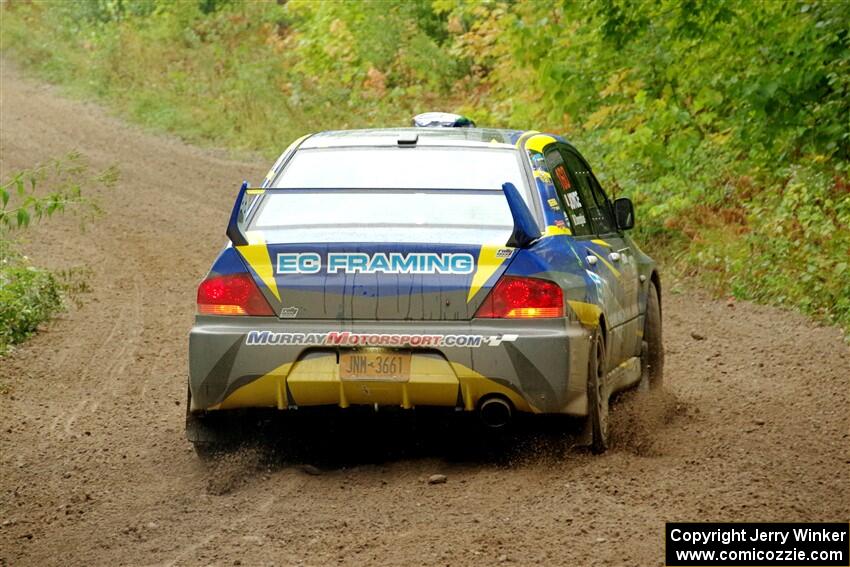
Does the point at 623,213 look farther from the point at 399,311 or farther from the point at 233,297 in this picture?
the point at 233,297

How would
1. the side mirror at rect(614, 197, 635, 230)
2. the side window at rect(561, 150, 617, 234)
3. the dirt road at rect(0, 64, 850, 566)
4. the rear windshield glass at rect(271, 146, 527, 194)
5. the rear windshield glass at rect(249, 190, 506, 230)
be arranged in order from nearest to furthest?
the dirt road at rect(0, 64, 850, 566), the rear windshield glass at rect(249, 190, 506, 230), the rear windshield glass at rect(271, 146, 527, 194), the side window at rect(561, 150, 617, 234), the side mirror at rect(614, 197, 635, 230)

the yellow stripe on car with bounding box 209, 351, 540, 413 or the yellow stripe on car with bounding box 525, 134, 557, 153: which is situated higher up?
the yellow stripe on car with bounding box 525, 134, 557, 153

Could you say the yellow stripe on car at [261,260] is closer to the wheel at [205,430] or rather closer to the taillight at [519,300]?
the wheel at [205,430]

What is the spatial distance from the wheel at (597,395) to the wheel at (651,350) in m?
1.76

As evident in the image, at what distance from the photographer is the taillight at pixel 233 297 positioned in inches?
252

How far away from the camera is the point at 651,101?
15867 millimetres

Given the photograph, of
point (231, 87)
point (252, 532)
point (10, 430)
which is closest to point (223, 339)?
point (252, 532)

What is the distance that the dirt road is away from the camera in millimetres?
5352

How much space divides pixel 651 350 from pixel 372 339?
120 inches

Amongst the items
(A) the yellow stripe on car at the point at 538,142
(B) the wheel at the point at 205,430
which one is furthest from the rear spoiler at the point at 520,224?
(B) the wheel at the point at 205,430

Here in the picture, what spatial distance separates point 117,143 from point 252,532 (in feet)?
60.3

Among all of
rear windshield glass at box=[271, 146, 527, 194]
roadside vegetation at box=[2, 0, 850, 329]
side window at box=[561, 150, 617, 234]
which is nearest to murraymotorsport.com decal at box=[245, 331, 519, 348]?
rear windshield glass at box=[271, 146, 527, 194]

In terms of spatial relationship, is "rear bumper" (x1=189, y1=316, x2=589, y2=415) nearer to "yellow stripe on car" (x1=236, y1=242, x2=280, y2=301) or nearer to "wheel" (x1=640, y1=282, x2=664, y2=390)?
"yellow stripe on car" (x1=236, y1=242, x2=280, y2=301)

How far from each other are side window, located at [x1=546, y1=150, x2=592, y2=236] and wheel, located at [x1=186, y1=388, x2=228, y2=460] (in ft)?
6.56
